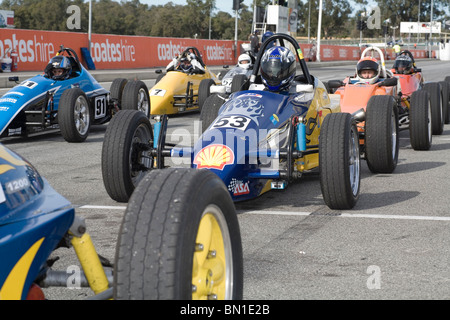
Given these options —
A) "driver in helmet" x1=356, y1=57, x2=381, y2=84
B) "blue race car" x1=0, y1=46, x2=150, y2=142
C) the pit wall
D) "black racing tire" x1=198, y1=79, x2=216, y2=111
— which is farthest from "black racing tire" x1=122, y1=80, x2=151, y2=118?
the pit wall

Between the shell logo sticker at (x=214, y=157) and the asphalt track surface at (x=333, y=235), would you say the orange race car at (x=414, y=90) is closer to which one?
the asphalt track surface at (x=333, y=235)

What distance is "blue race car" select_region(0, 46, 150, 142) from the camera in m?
11.3

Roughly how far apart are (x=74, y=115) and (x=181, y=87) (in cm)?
495

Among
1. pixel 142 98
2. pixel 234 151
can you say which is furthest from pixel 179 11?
pixel 234 151

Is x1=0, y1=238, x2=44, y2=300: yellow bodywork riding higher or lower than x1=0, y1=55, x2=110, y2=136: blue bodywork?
lower

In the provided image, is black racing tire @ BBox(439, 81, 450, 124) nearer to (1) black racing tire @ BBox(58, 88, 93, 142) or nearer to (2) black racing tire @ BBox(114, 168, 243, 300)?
(1) black racing tire @ BBox(58, 88, 93, 142)

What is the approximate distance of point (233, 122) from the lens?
7.17m

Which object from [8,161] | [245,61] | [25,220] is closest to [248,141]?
[8,161]

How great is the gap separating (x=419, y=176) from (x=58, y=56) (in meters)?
6.43

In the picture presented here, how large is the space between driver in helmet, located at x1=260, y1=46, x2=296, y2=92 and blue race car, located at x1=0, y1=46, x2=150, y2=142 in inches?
161

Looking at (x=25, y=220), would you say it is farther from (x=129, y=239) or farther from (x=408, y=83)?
(x=408, y=83)

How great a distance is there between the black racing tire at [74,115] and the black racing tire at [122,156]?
434 centimetres
